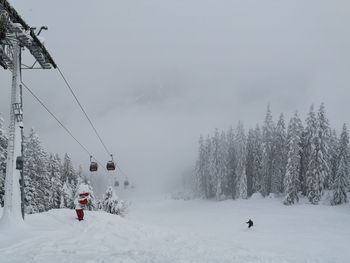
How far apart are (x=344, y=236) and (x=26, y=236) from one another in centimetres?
3231

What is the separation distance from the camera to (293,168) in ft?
209

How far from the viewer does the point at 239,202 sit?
74.7m

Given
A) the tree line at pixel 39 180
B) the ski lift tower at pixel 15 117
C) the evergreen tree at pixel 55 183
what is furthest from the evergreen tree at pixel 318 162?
the ski lift tower at pixel 15 117

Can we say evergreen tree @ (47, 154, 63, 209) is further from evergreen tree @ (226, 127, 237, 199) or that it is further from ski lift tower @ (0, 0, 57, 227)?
evergreen tree @ (226, 127, 237, 199)

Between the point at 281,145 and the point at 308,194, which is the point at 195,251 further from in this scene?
the point at 281,145

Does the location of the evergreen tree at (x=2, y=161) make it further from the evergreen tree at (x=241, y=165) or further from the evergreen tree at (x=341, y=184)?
the evergreen tree at (x=241, y=165)

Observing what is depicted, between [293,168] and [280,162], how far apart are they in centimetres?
1200

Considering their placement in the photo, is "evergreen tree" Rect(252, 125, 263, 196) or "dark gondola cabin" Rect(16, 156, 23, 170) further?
"evergreen tree" Rect(252, 125, 263, 196)

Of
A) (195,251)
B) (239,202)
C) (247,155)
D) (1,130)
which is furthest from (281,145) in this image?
(195,251)

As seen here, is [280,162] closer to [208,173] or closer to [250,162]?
[250,162]

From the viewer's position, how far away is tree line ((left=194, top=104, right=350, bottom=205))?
204ft

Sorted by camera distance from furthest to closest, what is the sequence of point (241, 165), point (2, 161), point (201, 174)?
point (201, 174)
point (241, 165)
point (2, 161)

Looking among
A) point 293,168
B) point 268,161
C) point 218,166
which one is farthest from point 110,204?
point 218,166

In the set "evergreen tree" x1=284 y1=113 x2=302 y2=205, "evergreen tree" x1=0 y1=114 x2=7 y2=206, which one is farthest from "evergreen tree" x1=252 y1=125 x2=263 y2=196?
"evergreen tree" x1=0 y1=114 x2=7 y2=206
